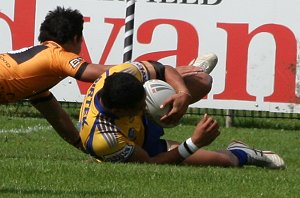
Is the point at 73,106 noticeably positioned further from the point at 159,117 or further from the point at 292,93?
the point at 159,117

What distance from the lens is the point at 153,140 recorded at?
10.0 metres

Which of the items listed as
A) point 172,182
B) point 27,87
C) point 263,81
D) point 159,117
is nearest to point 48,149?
point 27,87

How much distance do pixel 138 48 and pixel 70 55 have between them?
5.54m

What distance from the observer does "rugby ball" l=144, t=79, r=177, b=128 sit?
9539mm

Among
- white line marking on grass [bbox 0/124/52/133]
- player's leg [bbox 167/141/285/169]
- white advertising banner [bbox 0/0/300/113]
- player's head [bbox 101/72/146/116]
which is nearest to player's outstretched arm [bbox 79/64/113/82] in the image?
player's head [bbox 101/72/146/116]

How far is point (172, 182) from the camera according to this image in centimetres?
852

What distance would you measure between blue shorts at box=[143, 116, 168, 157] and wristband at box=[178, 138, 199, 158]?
0.29m

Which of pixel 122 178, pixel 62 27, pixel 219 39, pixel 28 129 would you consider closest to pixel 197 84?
pixel 62 27

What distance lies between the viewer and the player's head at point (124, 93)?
920 centimetres

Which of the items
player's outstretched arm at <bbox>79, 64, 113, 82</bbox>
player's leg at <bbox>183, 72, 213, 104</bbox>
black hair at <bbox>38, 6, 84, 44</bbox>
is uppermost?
black hair at <bbox>38, 6, 84, 44</bbox>

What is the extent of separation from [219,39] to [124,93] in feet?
20.8

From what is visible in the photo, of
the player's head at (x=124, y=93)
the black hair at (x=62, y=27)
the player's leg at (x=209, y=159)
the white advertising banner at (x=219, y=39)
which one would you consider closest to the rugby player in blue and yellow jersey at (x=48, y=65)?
the black hair at (x=62, y=27)

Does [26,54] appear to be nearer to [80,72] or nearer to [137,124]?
[80,72]

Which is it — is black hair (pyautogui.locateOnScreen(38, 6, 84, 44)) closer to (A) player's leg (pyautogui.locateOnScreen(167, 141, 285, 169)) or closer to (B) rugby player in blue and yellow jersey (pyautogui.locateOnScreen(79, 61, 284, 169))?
(B) rugby player in blue and yellow jersey (pyautogui.locateOnScreen(79, 61, 284, 169))
